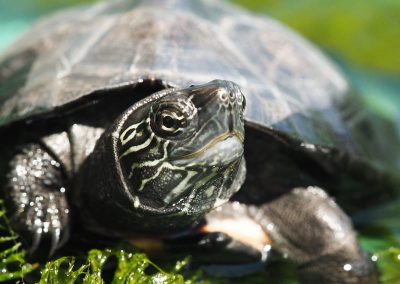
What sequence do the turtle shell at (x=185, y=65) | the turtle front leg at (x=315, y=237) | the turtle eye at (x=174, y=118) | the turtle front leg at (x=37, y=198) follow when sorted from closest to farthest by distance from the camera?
the turtle eye at (x=174, y=118) → the turtle front leg at (x=37, y=198) → the turtle shell at (x=185, y=65) → the turtle front leg at (x=315, y=237)

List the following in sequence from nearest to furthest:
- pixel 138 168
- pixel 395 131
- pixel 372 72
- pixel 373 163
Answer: pixel 138 168, pixel 373 163, pixel 395 131, pixel 372 72

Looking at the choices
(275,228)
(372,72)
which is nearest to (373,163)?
(275,228)

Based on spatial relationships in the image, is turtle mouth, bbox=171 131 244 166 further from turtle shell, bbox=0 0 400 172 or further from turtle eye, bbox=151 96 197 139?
turtle shell, bbox=0 0 400 172

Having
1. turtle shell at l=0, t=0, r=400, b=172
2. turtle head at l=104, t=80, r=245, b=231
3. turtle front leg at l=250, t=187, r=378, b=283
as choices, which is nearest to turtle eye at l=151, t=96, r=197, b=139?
turtle head at l=104, t=80, r=245, b=231

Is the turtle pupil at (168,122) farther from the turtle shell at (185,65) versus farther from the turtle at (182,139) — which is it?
the turtle shell at (185,65)

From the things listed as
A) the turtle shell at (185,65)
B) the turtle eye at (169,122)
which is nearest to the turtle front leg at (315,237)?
the turtle shell at (185,65)

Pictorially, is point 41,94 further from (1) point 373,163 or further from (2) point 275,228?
(1) point 373,163

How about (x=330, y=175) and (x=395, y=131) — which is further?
(x=395, y=131)
